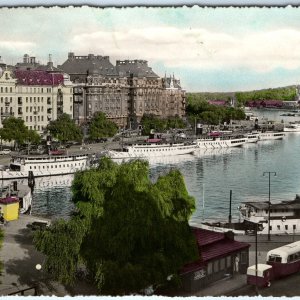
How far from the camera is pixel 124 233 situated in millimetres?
3424

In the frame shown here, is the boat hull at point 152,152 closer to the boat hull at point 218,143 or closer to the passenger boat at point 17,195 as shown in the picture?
the boat hull at point 218,143

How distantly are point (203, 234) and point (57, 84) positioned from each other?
1.06 metres

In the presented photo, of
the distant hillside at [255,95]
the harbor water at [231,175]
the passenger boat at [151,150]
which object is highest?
the distant hillside at [255,95]

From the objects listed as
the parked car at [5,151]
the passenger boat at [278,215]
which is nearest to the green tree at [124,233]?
the passenger boat at [278,215]

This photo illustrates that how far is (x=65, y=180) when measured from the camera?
4.20 m

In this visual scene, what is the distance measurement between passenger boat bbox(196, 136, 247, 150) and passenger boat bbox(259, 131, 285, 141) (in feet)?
0.34

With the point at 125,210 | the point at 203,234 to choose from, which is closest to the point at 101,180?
the point at 125,210

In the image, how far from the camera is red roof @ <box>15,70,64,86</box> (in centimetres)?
387

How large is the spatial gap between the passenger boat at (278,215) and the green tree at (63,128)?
967mm

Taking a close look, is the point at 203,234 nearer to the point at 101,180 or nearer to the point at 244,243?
the point at 244,243

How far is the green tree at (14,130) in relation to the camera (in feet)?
13.0

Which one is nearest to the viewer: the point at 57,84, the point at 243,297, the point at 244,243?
the point at 243,297

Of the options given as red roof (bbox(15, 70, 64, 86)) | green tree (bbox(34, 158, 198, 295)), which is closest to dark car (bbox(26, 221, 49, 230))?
green tree (bbox(34, 158, 198, 295))

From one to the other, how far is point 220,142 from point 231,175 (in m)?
0.42
